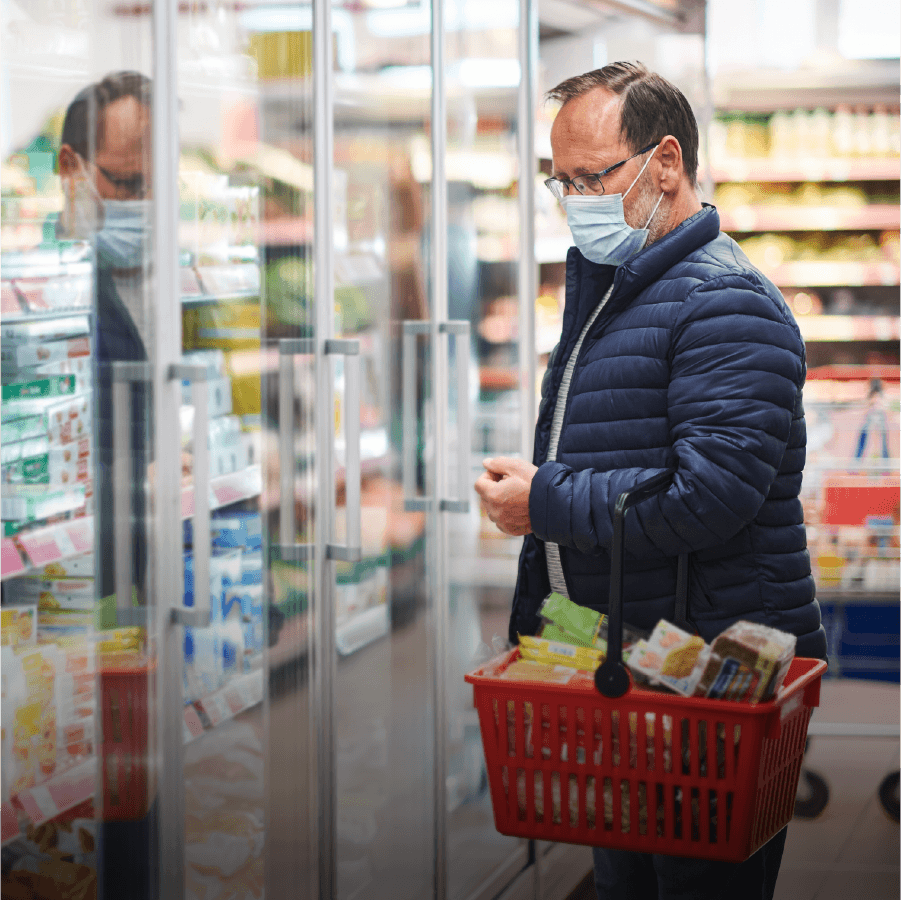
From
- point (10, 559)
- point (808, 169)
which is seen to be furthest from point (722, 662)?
point (808, 169)

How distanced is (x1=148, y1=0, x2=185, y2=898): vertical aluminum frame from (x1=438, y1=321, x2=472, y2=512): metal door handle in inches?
37.9

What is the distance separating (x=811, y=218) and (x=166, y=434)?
434 cm

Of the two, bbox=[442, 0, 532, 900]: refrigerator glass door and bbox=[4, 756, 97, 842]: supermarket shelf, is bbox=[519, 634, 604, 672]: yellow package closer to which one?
bbox=[4, 756, 97, 842]: supermarket shelf

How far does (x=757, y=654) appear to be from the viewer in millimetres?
1396

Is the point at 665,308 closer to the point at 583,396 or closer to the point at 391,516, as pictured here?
the point at 583,396

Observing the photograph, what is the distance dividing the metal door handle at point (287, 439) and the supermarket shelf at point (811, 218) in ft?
12.1

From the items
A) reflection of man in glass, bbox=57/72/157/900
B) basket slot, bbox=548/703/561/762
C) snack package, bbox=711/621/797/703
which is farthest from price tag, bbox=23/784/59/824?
snack package, bbox=711/621/797/703

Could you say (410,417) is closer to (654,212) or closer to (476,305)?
(476,305)

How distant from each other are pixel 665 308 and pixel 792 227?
13.3 feet

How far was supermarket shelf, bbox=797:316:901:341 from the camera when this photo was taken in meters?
5.45

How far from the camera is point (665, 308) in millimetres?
1660

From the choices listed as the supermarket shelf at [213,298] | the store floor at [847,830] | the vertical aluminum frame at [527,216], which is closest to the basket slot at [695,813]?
the supermarket shelf at [213,298]

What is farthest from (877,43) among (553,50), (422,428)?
(422,428)

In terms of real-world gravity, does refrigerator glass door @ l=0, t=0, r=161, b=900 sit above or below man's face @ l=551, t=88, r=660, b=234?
below
